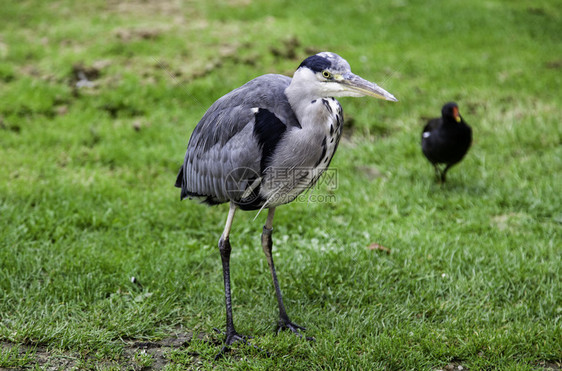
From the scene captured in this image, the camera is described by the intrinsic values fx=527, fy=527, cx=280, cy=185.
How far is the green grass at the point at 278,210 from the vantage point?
12.7 ft

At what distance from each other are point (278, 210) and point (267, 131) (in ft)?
6.92

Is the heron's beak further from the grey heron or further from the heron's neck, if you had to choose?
the heron's neck

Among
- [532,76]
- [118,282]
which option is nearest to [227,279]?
[118,282]

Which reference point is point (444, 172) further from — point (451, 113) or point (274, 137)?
point (274, 137)

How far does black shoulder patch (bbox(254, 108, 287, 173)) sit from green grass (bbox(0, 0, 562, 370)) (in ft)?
4.46

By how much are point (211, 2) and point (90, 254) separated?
753 centimetres

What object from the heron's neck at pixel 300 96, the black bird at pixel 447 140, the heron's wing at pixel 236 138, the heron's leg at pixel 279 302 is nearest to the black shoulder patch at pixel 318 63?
the heron's neck at pixel 300 96

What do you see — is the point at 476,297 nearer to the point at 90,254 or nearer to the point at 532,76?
the point at 90,254

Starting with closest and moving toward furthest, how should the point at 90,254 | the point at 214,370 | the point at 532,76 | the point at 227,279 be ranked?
the point at 214,370 → the point at 227,279 → the point at 90,254 → the point at 532,76

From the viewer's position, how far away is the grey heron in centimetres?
337

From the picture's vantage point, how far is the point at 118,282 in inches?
174

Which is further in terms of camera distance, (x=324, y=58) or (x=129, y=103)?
(x=129, y=103)

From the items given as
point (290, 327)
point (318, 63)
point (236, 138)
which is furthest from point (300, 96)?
point (290, 327)

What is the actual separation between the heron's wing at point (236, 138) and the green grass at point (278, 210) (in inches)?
40.3
